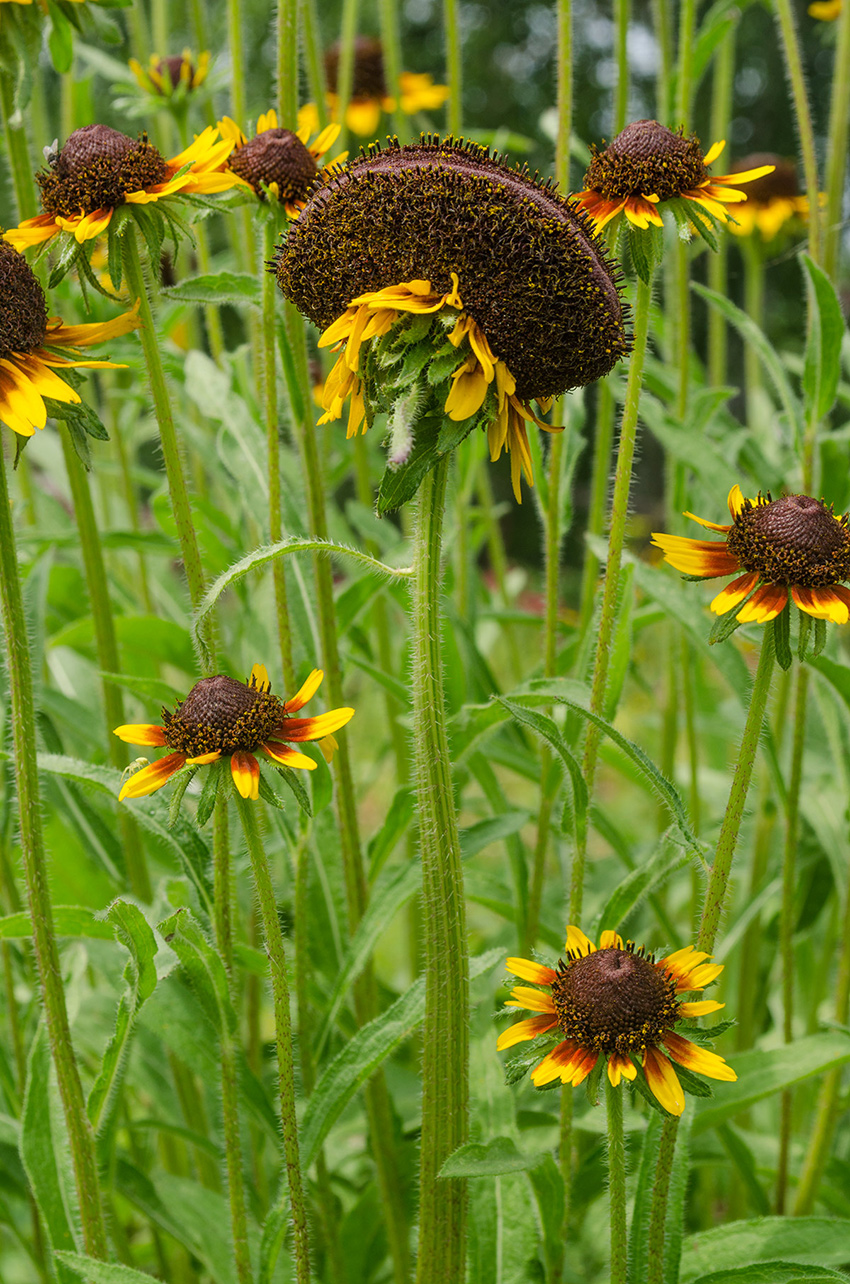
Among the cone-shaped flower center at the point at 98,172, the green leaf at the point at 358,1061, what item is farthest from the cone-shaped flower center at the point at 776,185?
the green leaf at the point at 358,1061

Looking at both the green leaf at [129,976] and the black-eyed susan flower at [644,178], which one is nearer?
the green leaf at [129,976]

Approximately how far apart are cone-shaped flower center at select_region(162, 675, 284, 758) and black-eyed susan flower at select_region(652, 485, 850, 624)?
1.31 feet

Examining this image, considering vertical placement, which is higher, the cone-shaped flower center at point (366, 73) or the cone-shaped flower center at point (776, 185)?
the cone-shaped flower center at point (366, 73)

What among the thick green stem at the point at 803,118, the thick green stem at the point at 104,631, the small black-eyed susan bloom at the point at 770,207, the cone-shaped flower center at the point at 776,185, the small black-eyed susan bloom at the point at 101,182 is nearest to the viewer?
the small black-eyed susan bloom at the point at 101,182

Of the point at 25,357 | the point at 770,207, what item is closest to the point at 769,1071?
the point at 25,357

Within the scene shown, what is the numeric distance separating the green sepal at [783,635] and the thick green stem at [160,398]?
0.62 metres

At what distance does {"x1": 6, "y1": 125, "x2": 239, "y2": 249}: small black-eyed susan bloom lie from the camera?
3.89 ft

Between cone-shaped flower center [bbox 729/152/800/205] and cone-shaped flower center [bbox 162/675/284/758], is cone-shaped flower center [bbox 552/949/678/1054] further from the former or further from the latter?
cone-shaped flower center [bbox 729/152/800/205]

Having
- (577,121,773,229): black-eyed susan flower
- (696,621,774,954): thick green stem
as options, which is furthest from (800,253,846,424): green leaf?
(696,621,774,954): thick green stem

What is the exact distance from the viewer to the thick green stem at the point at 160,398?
4.01ft

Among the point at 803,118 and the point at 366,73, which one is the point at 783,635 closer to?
the point at 803,118

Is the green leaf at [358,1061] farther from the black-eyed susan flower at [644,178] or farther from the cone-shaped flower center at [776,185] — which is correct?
the cone-shaped flower center at [776,185]

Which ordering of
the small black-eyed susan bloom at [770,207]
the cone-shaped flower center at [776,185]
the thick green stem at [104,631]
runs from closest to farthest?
the thick green stem at [104,631]
the small black-eyed susan bloom at [770,207]
the cone-shaped flower center at [776,185]

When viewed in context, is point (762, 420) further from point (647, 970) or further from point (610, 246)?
point (647, 970)
